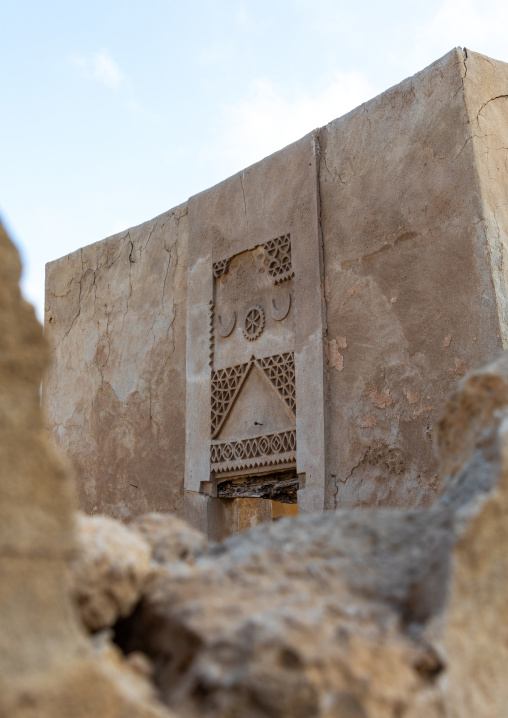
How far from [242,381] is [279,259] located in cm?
102

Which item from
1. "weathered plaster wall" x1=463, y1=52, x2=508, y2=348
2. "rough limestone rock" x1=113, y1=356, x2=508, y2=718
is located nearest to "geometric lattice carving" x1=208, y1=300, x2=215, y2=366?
"weathered plaster wall" x1=463, y1=52, x2=508, y2=348

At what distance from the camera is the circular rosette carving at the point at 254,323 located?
623cm

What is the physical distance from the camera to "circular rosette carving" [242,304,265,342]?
6227 millimetres

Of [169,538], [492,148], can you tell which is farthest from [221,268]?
[169,538]

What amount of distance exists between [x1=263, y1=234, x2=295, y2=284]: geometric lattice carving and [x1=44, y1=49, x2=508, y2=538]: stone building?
0.7 inches

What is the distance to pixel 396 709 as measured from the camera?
1188mm

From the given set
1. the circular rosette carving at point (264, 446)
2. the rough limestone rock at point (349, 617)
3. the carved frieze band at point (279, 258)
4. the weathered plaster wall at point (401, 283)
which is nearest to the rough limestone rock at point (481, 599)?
the rough limestone rock at point (349, 617)

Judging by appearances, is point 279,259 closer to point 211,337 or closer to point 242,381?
point 211,337

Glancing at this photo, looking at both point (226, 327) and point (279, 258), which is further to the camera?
point (226, 327)

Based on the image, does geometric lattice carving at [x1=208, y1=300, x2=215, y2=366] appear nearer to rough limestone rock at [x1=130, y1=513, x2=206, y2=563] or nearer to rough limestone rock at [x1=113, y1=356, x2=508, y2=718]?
rough limestone rock at [x1=130, y1=513, x2=206, y2=563]

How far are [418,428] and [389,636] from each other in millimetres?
3822

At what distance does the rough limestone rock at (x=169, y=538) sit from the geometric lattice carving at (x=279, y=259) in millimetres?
4491

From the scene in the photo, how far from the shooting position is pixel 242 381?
6270 mm

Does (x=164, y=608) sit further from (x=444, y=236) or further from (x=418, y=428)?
(x=444, y=236)
